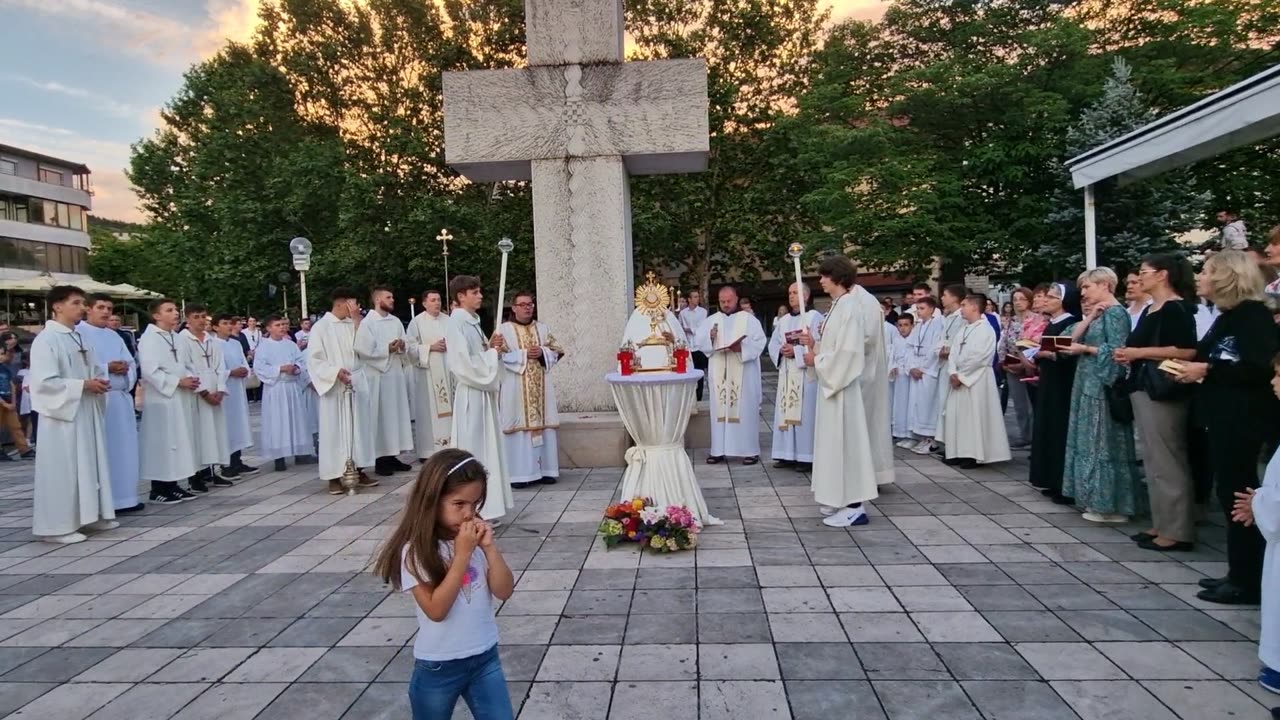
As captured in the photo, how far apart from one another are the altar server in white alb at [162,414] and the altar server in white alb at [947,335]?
8.47 metres

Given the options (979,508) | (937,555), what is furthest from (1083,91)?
(937,555)

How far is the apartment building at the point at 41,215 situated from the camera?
47.8 metres

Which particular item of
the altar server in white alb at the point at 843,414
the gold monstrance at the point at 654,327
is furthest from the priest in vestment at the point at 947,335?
the gold monstrance at the point at 654,327

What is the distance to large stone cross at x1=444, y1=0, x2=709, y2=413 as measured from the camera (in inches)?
359

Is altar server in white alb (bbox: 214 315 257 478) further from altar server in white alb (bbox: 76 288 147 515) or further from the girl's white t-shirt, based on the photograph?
the girl's white t-shirt

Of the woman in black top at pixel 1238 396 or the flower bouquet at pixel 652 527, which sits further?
the flower bouquet at pixel 652 527

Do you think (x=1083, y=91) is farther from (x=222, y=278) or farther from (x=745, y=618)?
(x=222, y=278)

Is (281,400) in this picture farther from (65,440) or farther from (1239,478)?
(1239,478)

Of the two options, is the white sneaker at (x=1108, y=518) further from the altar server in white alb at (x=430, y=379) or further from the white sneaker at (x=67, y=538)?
the white sneaker at (x=67, y=538)

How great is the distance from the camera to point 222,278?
87.7 ft

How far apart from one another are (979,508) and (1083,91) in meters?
18.1

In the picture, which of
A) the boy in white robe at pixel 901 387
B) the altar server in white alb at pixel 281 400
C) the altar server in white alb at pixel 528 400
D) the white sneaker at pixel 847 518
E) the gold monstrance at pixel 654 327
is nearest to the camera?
the white sneaker at pixel 847 518

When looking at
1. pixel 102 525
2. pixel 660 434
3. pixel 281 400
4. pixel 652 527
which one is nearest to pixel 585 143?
pixel 660 434

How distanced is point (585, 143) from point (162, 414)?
557 cm
